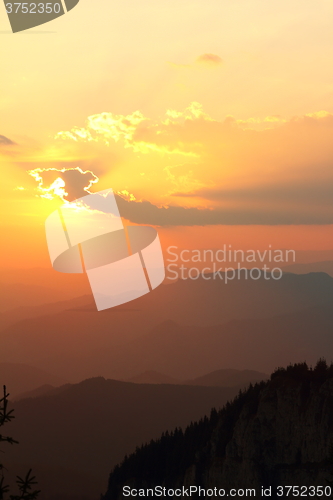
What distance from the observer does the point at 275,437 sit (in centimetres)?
8975

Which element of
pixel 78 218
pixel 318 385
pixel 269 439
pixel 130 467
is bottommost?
pixel 130 467

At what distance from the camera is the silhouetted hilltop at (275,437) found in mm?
81938

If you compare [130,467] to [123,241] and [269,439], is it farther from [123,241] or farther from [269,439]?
[123,241]

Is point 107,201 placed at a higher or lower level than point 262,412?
higher

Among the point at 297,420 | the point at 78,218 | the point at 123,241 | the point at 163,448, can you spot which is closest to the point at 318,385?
the point at 297,420

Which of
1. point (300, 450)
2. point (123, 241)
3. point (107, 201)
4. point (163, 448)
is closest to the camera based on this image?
point (107, 201)

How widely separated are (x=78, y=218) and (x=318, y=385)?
48777 mm

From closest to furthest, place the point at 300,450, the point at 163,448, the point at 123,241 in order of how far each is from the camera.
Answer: the point at 300,450 → the point at 123,241 → the point at 163,448

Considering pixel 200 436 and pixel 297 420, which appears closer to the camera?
pixel 297 420

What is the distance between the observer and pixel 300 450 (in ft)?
280

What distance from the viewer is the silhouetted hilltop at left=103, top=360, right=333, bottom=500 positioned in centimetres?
8194
